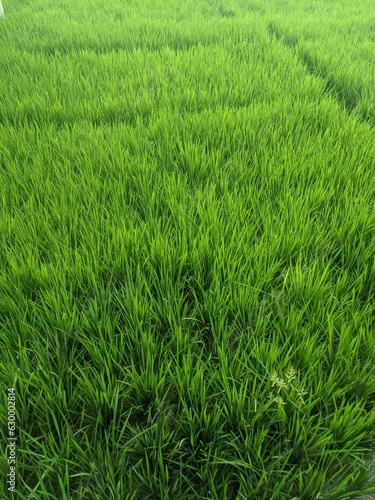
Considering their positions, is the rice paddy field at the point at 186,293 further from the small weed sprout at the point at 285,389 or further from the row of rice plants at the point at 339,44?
the row of rice plants at the point at 339,44

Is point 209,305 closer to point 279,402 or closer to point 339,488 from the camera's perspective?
point 279,402

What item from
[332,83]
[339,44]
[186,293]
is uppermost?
[339,44]

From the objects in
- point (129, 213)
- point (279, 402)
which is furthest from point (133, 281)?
point (279, 402)

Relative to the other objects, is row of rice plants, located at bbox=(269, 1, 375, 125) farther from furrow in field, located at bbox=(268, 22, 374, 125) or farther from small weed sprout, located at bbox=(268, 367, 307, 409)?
small weed sprout, located at bbox=(268, 367, 307, 409)

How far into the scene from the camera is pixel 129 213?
4.21 feet

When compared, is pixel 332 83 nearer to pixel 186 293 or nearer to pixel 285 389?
pixel 186 293

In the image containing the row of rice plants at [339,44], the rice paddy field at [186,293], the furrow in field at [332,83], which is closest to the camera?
the rice paddy field at [186,293]

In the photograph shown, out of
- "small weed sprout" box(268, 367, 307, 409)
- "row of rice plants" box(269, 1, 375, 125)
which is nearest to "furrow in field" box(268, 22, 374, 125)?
"row of rice plants" box(269, 1, 375, 125)

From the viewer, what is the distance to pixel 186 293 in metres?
1.08

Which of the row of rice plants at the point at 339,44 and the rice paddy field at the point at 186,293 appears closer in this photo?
the rice paddy field at the point at 186,293

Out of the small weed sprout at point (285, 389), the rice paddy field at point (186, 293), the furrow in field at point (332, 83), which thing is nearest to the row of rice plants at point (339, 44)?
the furrow in field at point (332, 83)

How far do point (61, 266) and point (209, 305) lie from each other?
0.44 meters

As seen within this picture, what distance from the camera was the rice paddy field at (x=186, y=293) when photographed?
71 cm

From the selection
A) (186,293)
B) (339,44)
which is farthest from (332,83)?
(186,293)
